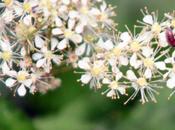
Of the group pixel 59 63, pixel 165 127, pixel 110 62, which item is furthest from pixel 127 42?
pixel 165 127

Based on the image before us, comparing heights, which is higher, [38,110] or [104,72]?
[104,72]

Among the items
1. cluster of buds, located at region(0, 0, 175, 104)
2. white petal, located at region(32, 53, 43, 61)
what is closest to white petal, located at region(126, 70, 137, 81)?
cluster of buds, located at region(0, 0, 175, 104)

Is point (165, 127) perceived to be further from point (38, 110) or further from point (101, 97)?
point (38, 110)

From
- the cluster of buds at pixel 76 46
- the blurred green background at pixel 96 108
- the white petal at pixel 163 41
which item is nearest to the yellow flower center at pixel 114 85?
the cluster of buds at pixel 76 46

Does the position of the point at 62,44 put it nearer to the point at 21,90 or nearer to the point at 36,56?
the point at 36,56

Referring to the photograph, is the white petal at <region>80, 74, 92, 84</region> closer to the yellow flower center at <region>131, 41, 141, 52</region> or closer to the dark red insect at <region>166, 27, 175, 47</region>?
the yellow flower center at <region>131, 41, 141, 52</region>

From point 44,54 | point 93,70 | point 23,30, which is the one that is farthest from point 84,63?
point 23,30
